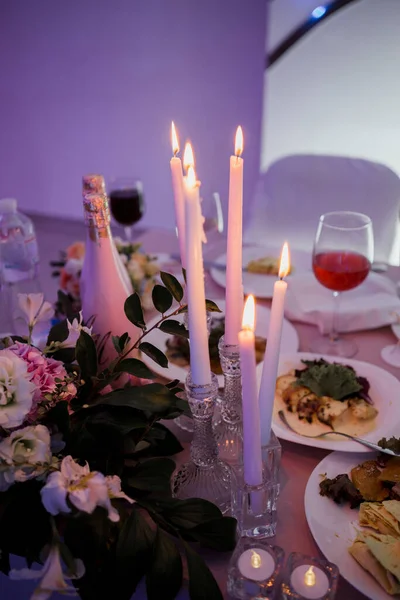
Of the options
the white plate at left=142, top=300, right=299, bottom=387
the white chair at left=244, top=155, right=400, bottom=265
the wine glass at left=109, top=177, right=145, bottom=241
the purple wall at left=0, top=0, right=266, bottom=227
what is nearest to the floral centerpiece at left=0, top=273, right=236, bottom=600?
the white plate at left=142, top=300, right=299, bottom=387

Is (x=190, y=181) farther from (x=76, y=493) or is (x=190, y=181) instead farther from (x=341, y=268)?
(x=341, y=268)

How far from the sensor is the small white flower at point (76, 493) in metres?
0.48

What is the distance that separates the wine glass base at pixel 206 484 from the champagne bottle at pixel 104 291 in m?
0.25

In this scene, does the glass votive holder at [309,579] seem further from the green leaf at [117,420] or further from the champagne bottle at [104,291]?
the champagne bottle at [104,291]

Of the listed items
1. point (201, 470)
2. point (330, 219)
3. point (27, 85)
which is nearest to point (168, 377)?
point (201, 470)

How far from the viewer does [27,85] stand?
3.55 m

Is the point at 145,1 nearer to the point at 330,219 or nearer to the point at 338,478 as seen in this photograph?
the point at 330,219

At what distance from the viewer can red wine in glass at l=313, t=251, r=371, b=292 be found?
1.07m

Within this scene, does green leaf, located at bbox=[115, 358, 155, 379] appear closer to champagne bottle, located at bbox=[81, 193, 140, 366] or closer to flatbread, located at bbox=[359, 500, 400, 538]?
champagne bottle, located at bbox=[81, 193, 140, 366]

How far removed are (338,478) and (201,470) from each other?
0.61ft

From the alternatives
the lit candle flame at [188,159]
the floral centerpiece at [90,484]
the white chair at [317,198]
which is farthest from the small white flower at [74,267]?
the white chair at [317,198]

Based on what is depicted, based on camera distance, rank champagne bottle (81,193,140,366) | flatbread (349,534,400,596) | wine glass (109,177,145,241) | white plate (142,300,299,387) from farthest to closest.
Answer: wine glass (109,177,145,241) < white plate (142,300,299,387) < champagne bottle (81,193,140,366) < flatbread (349,534,400,596)

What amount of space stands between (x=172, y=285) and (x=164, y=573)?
0.34 m

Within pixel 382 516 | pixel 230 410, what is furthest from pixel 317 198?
pixel 382 516
